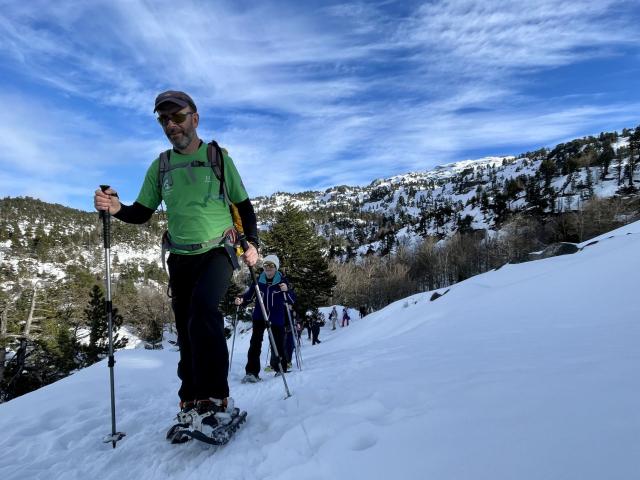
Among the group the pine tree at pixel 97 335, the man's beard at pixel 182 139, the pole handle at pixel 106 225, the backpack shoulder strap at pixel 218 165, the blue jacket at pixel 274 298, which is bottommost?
the pine tree at pixel 97 335

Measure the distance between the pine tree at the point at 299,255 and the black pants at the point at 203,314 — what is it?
28.9 m

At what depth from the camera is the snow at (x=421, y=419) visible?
60.5 inches

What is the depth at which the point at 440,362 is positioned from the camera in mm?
3381

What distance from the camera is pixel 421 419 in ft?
6.82

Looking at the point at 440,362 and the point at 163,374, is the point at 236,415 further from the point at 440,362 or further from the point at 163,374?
the point at 163,374

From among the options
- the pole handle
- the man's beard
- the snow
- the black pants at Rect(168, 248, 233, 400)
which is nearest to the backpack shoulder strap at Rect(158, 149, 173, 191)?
the man's beard

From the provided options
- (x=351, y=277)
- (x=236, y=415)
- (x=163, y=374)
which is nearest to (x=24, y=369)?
(x=163, y=374)

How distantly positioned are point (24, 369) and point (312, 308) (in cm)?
2296

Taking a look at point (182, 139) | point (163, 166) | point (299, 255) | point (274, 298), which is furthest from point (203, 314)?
A: point (299, 255)

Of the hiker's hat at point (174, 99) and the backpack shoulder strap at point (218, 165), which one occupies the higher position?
the hiker's hat at point (174, 99)

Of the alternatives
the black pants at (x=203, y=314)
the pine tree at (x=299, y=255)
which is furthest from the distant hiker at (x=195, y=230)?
the pine tree at (x=299, y=255)

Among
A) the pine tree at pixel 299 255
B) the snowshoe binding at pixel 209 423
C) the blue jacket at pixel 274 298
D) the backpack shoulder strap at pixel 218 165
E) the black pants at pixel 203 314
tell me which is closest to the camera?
the snowshoe binding at pixel 209 423

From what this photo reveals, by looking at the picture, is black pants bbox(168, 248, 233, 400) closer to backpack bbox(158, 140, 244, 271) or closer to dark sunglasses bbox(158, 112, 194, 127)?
backpack bbox(158, 140, 244, 271)

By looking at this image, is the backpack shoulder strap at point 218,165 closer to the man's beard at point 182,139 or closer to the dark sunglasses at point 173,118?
the man's beard at point 182,139
